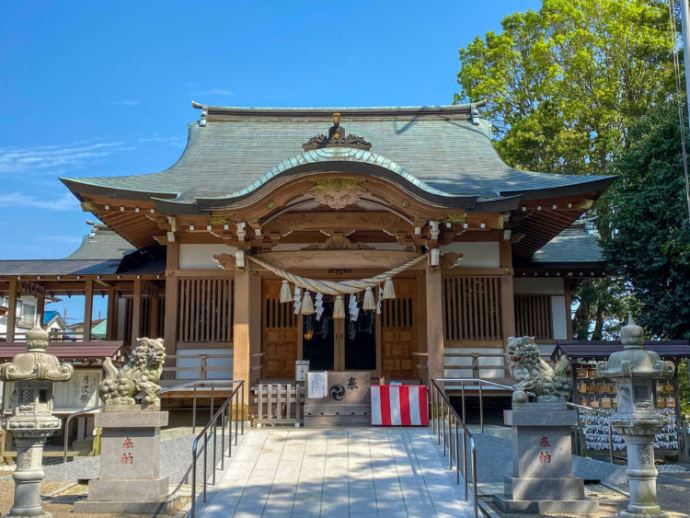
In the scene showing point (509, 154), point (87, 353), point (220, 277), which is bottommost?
point (87, 353)

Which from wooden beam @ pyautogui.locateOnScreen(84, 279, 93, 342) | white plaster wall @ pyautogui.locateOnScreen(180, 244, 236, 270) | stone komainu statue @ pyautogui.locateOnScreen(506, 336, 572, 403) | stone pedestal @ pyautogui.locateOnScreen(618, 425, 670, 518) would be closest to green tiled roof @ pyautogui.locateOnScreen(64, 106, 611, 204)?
white plaster wall @ pyautogui.locateOnScreen(180, 244, 236, 270)

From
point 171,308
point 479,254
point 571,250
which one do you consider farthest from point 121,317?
point 571,250

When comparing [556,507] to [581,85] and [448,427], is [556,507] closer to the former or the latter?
[448,427]

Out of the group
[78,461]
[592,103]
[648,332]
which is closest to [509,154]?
[592,103]

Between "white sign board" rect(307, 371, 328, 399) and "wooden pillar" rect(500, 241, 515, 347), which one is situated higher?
"wooden pillar" rect(500, 241, 515, 347)

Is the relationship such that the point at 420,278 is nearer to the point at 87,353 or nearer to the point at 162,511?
the point at 87,353

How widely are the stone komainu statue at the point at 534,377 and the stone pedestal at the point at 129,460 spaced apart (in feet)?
13.1

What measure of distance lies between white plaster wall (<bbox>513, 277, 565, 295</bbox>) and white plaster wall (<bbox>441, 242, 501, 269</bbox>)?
101 inches

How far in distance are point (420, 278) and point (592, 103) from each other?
11405 mm

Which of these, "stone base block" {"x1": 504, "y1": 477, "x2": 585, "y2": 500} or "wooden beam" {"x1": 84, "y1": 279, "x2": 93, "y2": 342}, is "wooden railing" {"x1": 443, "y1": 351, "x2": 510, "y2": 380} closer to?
"stone base block" {"x1": 504, "y1": 477, "x2": 585, "y2": 500}

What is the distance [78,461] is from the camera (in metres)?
8.71

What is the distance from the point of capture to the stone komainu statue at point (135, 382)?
23.6 feet

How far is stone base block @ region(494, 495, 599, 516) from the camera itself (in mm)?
6746

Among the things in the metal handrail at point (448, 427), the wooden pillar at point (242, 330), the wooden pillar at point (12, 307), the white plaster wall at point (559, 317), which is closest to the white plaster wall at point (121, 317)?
the wooden pillar at point (12, 307)
